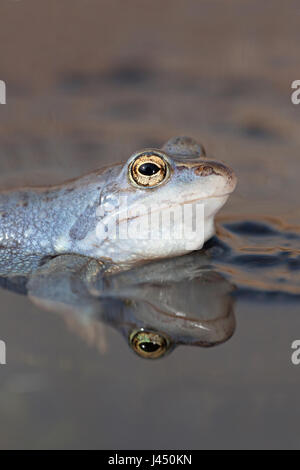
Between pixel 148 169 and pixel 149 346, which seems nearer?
pixel 149 346

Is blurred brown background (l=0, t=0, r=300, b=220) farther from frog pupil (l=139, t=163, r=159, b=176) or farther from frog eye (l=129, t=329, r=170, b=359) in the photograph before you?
frog eye (l=129, t=329, r=170, b=359)

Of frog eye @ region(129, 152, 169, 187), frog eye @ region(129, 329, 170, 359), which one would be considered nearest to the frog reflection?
frog eye @ region(129, 329, 170, 359)

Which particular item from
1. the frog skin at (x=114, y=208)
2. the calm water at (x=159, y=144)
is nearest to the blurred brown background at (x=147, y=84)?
the calm water at (x=159, y=144)
